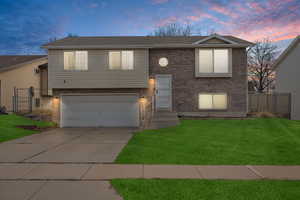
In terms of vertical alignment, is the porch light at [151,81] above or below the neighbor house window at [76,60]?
below

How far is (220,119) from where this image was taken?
14211 mm

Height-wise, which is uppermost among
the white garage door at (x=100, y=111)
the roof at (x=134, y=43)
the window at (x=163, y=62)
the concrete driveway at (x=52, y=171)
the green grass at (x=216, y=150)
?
the roof at (x=134, y=43)

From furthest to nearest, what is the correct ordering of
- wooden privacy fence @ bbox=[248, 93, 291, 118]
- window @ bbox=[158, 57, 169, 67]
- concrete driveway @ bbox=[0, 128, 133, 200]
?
1. wooden privacy fence @ bbox=[248, 93, 291, 118]
2. window @ bbox=[158, 57, 169, 67]
3. concrete driveway @ bbox=[0, 128, 133, 200]

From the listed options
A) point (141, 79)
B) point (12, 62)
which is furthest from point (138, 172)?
point (12, 62)

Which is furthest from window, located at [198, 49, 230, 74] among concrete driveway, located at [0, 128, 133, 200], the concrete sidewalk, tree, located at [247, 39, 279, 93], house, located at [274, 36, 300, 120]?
tree, located at [247, 39, 279, 93]

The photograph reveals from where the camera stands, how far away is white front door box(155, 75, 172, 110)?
572 inches

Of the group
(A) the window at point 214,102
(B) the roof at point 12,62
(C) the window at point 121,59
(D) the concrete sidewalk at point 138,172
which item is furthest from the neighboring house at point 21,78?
(A) the window at point 214,102

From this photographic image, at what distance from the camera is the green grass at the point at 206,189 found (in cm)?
334

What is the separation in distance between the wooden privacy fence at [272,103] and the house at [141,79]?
3243mm

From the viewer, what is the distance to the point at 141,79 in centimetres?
1407

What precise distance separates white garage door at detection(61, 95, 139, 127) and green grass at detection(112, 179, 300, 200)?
33.4ft

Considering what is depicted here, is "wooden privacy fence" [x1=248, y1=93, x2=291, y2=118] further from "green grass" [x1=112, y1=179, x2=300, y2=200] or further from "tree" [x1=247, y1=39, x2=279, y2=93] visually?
"tree" [x1=247, y1=39, x2=279, y2=93]

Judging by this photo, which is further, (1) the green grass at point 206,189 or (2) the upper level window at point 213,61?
(2) the upper level window at point 213,61

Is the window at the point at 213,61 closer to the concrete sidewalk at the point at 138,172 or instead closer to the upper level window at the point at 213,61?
the upper level window at the point at 213,61
